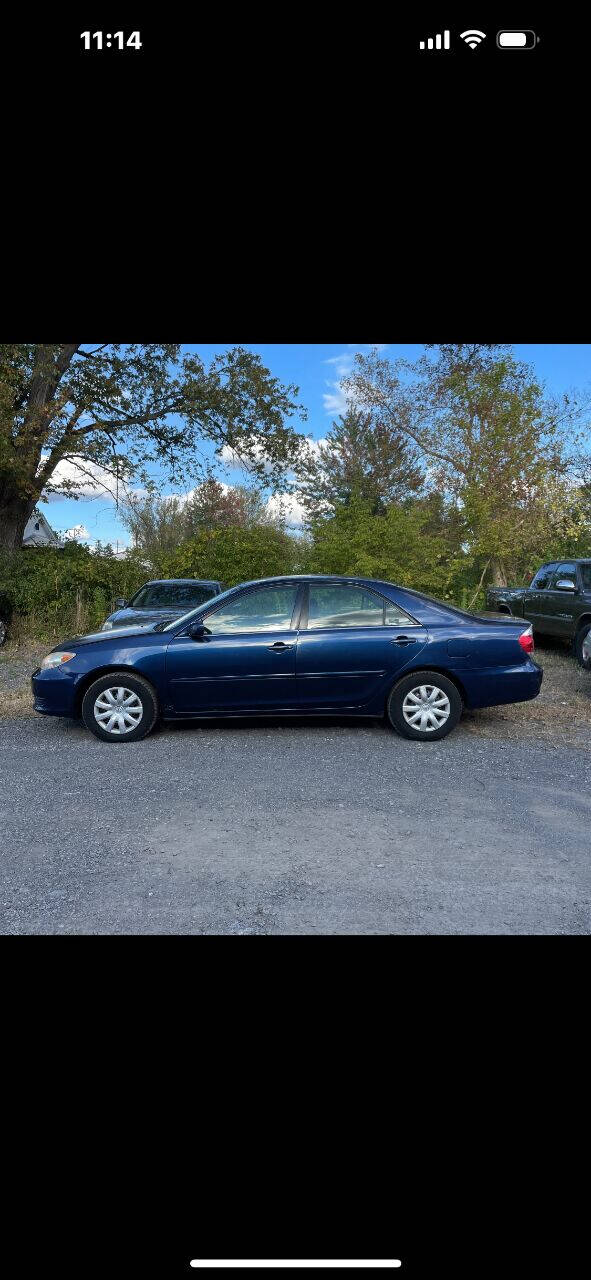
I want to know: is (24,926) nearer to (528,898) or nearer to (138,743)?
(528,898)


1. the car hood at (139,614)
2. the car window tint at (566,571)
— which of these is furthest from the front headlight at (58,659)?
the car window tint at (566,571)

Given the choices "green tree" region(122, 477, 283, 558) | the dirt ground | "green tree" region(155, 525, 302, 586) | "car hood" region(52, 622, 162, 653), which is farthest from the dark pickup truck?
"green tree" region(122, 477, 283, 558)

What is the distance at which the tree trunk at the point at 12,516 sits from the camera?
44.6ft

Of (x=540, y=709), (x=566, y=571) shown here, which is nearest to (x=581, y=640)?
(x=566, y=571)

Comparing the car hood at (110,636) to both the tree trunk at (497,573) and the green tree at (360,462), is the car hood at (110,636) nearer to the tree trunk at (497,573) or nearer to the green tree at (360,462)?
the tree trunk at (497,573)

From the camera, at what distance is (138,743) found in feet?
18.3

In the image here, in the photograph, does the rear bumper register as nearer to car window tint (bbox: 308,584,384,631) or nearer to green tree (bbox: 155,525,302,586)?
car window tint (bbox: 308,584,384,631)
